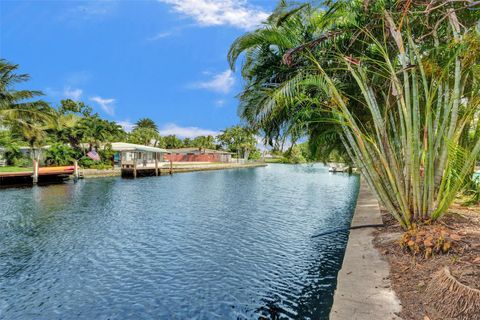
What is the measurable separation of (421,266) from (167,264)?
229 inches

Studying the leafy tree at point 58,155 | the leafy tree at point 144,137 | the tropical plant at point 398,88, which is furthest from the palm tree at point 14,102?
the leafy tree at point 144,137

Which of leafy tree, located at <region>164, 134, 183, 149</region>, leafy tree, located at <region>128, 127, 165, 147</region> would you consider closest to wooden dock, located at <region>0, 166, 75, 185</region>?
leafy tree, located at <region>128, 127, 165, 147</region>

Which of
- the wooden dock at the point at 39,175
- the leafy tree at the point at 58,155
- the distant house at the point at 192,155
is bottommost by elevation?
the wooden dock at the point at 39,175

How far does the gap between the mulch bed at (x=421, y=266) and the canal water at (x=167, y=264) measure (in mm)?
1530

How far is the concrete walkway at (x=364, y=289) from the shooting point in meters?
3.85

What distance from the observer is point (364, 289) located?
4527mm

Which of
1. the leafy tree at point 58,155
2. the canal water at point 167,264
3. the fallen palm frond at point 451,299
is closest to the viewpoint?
the fallen palm frond at point 451,299

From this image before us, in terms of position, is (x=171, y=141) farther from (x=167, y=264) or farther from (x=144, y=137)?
(x=167, y=264)

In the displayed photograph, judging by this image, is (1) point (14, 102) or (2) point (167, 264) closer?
(2) point (167, 264)

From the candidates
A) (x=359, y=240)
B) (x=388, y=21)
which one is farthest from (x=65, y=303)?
(x=388, y=21)

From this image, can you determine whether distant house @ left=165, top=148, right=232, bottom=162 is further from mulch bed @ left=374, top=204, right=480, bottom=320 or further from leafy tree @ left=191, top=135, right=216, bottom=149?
mulch bed @ left=374, top=204, right=480, bottom=320

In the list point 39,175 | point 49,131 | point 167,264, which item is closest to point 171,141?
point 49,131

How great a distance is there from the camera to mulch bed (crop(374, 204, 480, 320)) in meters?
3.79

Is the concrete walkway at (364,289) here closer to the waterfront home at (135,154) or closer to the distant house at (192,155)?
the waterfront home at (135,154)
